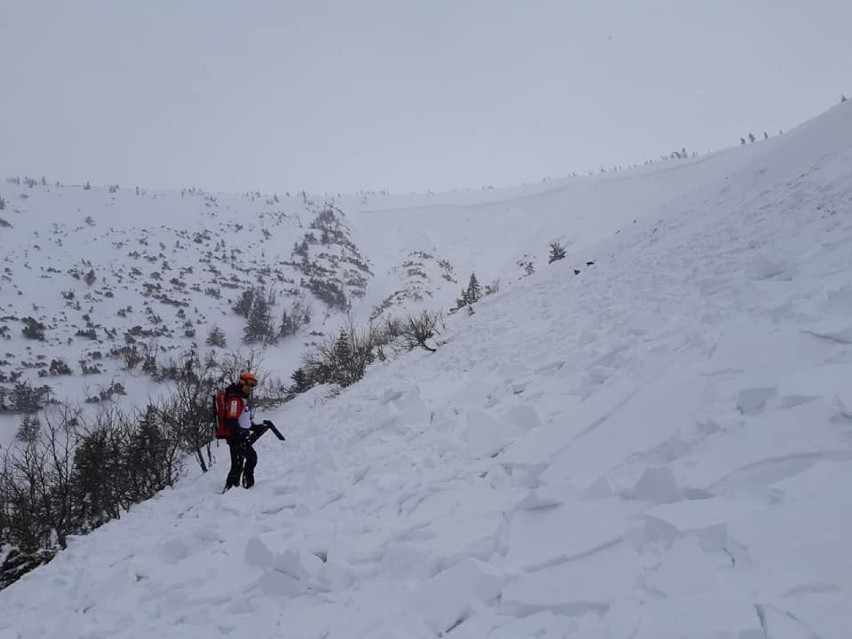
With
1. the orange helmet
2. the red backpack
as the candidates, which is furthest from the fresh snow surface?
the orange helmet

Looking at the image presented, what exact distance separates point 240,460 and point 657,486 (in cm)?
694

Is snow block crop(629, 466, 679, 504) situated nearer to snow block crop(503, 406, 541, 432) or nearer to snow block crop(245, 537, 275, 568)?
snow block crop(503, 406, 541, 432)

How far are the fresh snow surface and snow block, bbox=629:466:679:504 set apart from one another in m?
0.01

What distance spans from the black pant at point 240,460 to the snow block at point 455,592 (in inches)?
211

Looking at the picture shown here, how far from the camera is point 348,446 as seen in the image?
7828mm

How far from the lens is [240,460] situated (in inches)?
304

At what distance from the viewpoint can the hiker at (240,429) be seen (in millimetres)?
7484

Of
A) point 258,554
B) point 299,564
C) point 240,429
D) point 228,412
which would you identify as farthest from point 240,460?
point 299,564

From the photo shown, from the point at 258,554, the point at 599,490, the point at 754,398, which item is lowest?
the point at 258,554

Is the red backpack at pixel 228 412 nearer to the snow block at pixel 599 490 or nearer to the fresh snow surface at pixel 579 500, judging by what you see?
the fresh snow surface at pixel 579 500

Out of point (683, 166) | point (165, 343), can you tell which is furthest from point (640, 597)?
point (683, 166)

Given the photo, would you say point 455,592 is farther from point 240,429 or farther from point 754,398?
point 240,429

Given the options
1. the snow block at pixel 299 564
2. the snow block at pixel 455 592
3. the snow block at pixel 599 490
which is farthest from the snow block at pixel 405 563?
the snow block at pixel 599 490

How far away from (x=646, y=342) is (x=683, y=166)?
7442cm
